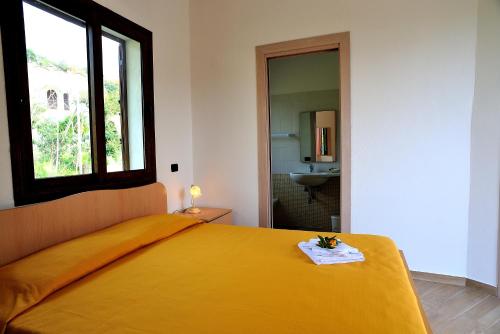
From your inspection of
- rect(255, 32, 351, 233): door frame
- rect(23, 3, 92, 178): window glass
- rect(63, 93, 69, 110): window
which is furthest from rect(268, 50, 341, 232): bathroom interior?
rect(63, 93, 69, 110): window

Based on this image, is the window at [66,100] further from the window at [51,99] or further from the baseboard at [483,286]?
the baseboard at [483,286]

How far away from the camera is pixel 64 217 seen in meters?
1.81

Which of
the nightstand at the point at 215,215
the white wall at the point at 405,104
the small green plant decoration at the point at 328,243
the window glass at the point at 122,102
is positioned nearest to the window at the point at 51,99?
the window glass at the point at 122,102

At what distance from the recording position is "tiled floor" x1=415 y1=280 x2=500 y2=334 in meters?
1.96

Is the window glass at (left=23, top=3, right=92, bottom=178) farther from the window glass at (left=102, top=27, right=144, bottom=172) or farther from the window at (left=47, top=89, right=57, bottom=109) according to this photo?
the window glass at (left=102, top=27, right=144, bottom=172)

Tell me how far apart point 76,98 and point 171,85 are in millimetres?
1105

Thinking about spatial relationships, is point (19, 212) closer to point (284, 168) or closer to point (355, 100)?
point (355, 100)

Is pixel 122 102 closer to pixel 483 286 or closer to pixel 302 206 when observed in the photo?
pixel 302 206

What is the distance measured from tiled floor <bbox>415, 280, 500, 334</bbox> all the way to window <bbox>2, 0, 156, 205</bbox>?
2.47 m

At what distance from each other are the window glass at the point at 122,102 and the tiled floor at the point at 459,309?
2552 millimetres

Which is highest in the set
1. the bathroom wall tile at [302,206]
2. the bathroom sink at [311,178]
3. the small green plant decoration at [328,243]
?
the bathroom sink at [311,178]

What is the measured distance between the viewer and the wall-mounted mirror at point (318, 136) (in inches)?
168

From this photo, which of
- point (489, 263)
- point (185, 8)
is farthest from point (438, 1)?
point (185, 8)

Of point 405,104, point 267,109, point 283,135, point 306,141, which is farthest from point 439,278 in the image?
point 283,135
